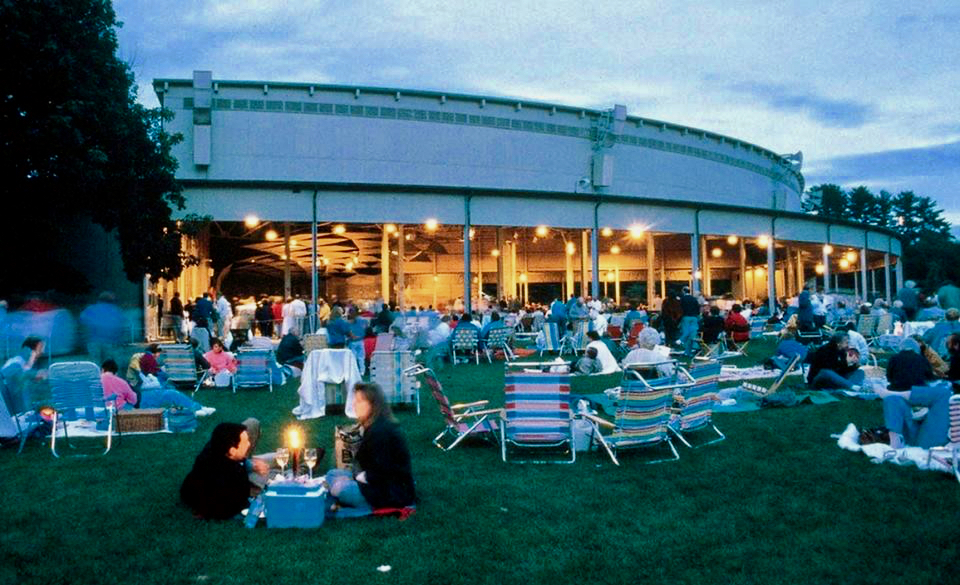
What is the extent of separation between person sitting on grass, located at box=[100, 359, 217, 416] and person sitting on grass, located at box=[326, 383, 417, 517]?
437 centimetres

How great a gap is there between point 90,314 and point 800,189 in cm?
5599

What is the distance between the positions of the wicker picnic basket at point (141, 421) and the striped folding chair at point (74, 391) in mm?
875

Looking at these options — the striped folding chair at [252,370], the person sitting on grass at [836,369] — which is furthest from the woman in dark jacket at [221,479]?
the person sitting on grass at [836,369]

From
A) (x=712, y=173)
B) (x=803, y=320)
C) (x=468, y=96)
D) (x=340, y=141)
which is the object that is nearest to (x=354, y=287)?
(x=340, y=141)

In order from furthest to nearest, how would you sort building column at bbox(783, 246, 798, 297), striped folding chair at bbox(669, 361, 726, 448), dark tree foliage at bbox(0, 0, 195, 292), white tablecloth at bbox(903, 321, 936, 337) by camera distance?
building column at bbox(783, 246, 798, 297) < dark tree foliage at bbox(0, 0, 195, 292) < white tablecloth at bbox(903, 321, 936, 337) < striped folding chair at bbox(669, 361, 726, 448)

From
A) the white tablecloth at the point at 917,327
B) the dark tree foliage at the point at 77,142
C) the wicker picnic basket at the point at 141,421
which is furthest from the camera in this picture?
the dark tree foliage at the point at 77,142

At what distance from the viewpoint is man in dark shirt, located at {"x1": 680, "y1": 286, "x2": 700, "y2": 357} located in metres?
16.5

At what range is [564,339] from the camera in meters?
18.1

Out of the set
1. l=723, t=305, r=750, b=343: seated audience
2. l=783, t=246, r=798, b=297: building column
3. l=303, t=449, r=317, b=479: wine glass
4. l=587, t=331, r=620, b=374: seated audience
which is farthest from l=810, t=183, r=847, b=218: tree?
l=303, t=449, r=317, b=479: wine glass

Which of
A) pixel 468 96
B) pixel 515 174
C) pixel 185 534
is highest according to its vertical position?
pixel 468 96

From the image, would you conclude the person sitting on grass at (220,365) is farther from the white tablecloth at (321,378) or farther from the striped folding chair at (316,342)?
the white tablecloth at (321,378)

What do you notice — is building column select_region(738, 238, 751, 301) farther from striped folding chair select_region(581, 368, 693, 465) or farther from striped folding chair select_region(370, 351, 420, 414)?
Answer: striped folding chair select_region(581, 368, 693, 465)

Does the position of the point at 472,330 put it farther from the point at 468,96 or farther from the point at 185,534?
the point at 468,96

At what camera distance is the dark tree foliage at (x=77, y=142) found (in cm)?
1595
